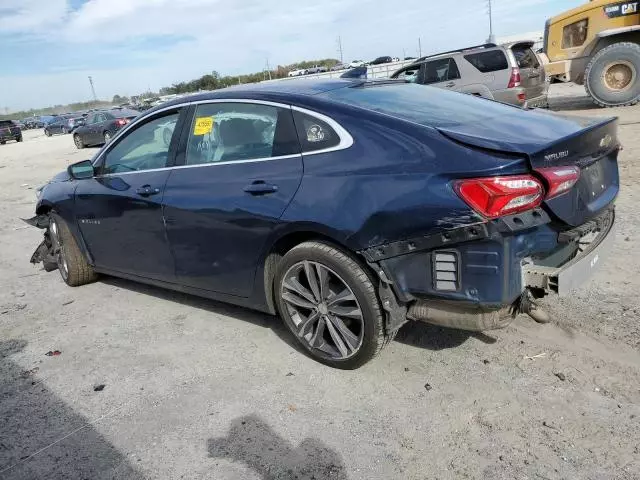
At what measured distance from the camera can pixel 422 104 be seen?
11.3ft

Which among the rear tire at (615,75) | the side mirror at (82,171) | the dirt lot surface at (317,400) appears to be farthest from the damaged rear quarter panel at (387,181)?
the rear tire at (615,75)

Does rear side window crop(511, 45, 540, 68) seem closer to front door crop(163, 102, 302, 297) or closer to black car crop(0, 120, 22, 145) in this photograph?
front door crop(163, 102, 302, 297)

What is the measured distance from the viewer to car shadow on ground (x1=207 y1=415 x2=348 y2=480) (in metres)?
2.54

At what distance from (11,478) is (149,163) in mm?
2373

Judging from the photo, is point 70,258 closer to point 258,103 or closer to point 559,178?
point 258,103

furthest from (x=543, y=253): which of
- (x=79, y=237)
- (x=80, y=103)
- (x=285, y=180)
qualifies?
(x=80, y=103)

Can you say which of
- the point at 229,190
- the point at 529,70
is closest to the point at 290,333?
the point at 229,190

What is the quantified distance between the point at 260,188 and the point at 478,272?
142 centimetres

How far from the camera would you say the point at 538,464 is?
244 cm

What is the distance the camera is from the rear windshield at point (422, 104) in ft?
10.2

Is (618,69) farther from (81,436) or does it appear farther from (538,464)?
(81,436)

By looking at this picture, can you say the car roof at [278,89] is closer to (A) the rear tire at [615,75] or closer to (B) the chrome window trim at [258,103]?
(B) the chrome window trim at [258,103]

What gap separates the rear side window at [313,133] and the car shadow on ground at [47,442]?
1.98 m

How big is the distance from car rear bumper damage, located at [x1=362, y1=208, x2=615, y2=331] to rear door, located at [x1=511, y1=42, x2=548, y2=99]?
10.1 meters
